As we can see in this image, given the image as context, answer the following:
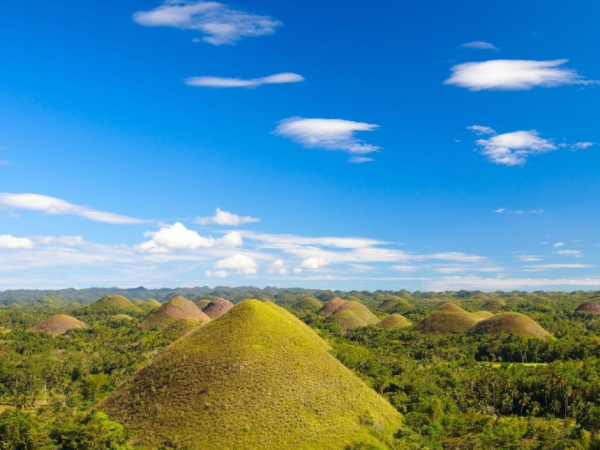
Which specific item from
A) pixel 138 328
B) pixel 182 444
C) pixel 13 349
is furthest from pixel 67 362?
pixel 182 444

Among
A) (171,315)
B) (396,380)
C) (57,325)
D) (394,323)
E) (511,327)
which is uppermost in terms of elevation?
(511,327)

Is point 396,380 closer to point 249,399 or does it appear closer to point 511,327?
point 249,399

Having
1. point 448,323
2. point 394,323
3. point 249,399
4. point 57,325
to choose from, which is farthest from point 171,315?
point 249,399

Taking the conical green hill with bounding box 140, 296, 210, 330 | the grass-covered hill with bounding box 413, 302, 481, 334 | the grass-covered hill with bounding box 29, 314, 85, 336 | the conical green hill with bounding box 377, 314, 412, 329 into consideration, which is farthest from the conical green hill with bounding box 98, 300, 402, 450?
the grass-covered hill with bounding box 29, 314, 85, 336

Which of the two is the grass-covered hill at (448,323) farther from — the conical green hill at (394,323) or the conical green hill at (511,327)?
the conical green hill at (394,323)

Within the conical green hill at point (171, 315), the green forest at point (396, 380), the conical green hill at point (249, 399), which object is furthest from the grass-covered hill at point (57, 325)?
the conical green hill at point (249, 399)

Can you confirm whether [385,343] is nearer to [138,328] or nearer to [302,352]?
[302,352]
